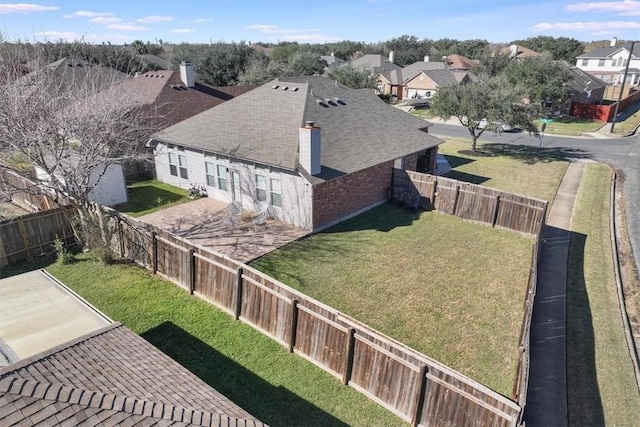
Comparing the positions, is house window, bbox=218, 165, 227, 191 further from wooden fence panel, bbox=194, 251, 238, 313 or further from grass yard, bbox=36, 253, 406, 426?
wooden fence panel, bbox=194, 251, 238, 313

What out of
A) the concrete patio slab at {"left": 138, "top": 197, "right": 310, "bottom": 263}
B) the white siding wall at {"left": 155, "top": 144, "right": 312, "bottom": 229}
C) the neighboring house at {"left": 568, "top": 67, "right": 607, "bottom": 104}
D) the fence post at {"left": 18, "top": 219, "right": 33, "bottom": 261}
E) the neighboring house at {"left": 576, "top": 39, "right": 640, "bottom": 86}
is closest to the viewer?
the fence post at {"left": 18, "top": 219, "right": 33, "bottom": 261}

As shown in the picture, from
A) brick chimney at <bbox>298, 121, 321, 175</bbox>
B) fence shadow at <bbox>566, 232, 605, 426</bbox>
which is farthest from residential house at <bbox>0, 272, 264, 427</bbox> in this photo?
brick chimney at <bbox>298, 121, 321, 175</bbox>

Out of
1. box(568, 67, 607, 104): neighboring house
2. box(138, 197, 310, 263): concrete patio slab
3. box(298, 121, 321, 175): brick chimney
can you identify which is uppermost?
box(568, 67, 607, 104): neighboring house

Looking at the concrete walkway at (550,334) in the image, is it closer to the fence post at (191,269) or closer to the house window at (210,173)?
the fence post at (191,269)

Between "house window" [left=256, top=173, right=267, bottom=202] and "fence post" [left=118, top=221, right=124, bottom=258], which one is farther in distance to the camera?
"house window" [left=256, top=173, right=267, bottom=202]

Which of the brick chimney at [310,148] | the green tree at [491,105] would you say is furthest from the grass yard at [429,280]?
the green tree at [491,105]

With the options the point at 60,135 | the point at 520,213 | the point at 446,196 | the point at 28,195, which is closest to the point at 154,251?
the point at 60,135

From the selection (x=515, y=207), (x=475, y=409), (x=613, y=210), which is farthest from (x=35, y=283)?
(x=613, y=210)
